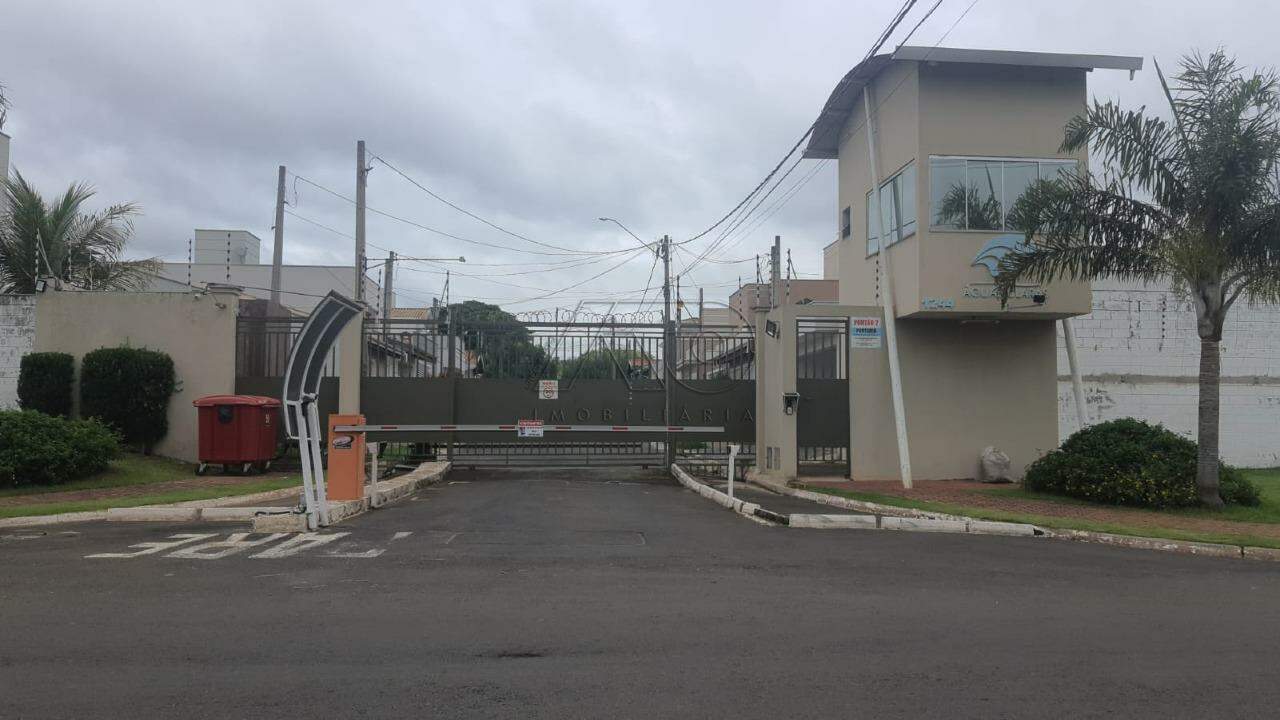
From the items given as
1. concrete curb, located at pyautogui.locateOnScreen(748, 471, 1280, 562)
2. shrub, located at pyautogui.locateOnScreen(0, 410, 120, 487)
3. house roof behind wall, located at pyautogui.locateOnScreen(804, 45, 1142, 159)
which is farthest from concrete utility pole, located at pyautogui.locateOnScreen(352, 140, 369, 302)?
concrete curb, located at pyautogui.locateOnScreen(748, 471, 1280, 562)

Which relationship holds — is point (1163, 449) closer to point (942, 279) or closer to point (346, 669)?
point (942, 279)

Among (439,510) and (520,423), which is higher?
(520,423)

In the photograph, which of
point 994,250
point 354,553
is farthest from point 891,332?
point 354,553

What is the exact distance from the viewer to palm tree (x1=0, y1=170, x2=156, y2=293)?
2036cm

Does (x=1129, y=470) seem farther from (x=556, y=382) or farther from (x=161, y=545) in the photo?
(x=161, y=545)

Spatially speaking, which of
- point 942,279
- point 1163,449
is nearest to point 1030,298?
point 942,279

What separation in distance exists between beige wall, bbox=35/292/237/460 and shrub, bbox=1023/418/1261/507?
15.0m

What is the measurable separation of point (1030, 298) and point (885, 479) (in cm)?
421

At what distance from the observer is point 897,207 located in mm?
17406

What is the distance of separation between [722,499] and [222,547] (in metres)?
7.24

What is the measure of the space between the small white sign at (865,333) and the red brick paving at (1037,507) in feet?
8.38

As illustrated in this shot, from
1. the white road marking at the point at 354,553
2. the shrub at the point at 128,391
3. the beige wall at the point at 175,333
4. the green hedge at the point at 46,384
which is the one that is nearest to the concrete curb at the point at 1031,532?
the white road marking at the point at 354,553

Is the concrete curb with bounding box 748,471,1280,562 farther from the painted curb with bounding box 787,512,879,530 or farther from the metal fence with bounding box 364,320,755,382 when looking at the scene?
the metal fence with bounding box 364,320,755,382

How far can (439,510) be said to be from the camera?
12547 millimetres
